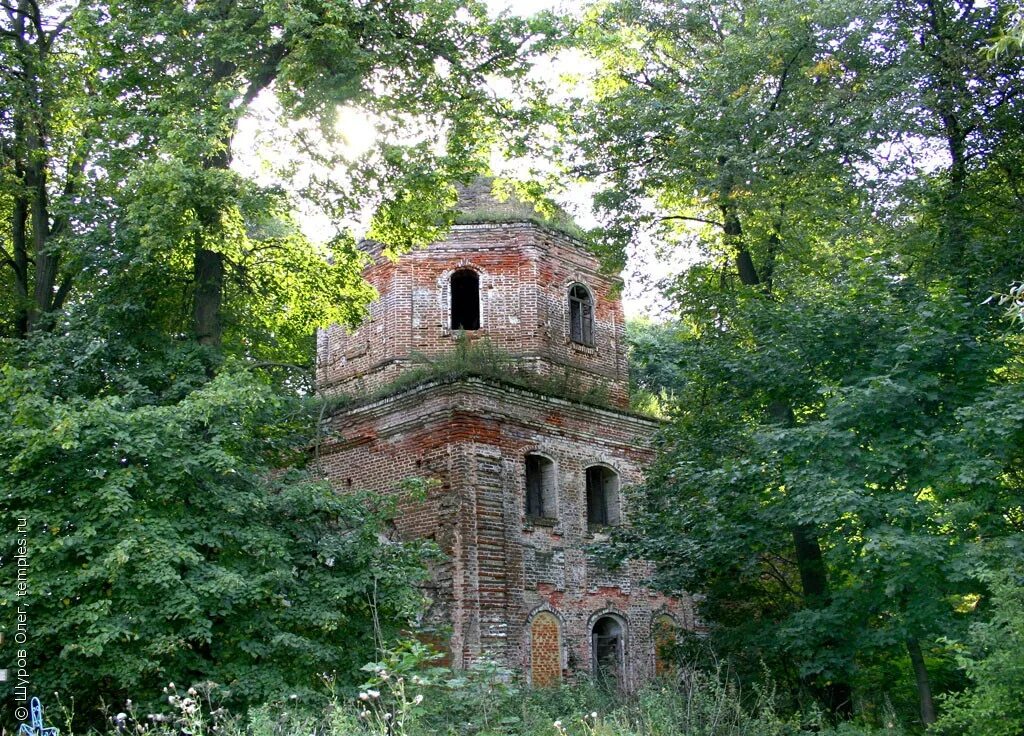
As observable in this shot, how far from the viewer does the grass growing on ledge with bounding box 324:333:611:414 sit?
663 inches

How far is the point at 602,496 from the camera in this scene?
19.0 metres

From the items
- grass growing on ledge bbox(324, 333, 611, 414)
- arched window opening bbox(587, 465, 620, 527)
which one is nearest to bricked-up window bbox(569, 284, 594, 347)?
grass growing on ledge bbox(324, 333, 611, 414)

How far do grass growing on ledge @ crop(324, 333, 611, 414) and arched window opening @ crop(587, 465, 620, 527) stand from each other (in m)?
1.47

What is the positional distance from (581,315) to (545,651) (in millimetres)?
6954

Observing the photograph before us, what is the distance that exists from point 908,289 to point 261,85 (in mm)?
8914

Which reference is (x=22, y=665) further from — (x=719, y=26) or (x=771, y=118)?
(x=719, y=26)

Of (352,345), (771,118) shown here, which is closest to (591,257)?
(352,345)

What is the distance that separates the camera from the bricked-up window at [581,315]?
64.6 ft

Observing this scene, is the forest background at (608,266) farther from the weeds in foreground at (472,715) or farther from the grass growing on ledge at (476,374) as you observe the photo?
the grass growing on ledge at (476,374)

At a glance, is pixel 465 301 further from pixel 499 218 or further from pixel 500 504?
pixel 500 504

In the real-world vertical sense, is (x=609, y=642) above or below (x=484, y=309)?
below

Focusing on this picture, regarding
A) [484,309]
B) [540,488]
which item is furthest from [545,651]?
[484,309]

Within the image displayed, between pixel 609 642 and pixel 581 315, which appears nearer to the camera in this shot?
pixel 609 642

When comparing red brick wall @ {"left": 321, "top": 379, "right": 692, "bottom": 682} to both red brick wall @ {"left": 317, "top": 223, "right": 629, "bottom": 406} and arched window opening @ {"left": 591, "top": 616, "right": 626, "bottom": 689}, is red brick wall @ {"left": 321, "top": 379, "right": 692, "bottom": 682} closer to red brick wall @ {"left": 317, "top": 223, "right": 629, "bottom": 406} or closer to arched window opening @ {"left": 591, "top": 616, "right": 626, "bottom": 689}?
arched window opening @ {"left": 591, "top": 616, "right": 626, "bottom": 689}
